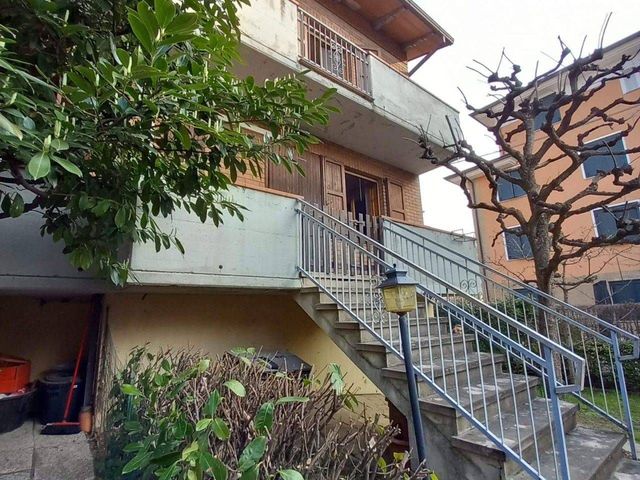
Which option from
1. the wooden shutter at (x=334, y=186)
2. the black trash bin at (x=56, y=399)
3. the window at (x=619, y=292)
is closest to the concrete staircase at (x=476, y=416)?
the wooden shutter at (x=334, y=186)

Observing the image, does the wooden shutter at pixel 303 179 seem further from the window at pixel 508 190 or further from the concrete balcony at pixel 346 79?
the window at pixel 508 190

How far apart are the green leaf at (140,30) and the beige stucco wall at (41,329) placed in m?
5.00

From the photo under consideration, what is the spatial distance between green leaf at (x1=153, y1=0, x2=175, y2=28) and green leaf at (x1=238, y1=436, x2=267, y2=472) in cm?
173

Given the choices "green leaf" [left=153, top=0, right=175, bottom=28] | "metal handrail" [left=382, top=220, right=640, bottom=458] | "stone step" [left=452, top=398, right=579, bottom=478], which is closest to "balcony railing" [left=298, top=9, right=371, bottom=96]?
"metal handrail" [left=382, top=220, right=640, bottom=458]

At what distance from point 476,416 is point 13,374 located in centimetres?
497

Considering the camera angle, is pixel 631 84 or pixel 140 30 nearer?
pixel 140 30

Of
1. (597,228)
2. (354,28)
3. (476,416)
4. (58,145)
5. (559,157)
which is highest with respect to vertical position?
(354,28)

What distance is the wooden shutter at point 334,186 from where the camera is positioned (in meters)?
6.82

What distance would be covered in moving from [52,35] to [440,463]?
4300 mm

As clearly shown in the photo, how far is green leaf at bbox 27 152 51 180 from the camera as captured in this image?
1.41 metres

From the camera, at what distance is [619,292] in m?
14.1

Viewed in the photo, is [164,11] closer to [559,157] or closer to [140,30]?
[140,30]

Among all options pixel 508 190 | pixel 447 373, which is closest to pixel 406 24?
pixel 447 373

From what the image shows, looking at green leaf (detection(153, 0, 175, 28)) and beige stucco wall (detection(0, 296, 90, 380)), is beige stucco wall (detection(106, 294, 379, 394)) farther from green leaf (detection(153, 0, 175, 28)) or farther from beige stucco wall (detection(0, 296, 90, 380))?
green leaf (detection(153, 0, 175, 28))
